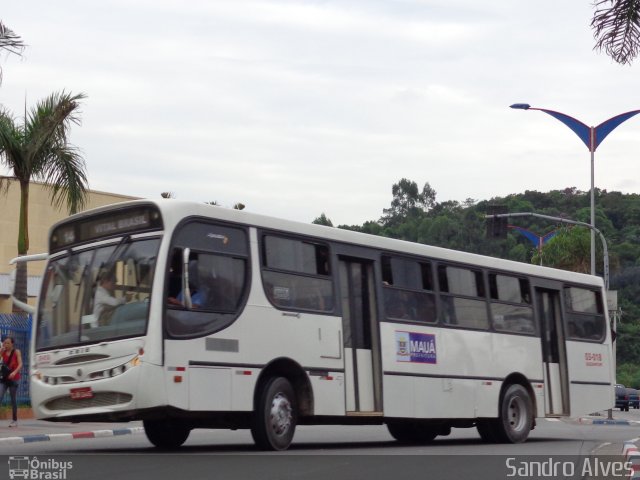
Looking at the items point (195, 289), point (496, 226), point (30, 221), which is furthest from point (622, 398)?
point (195, 289)

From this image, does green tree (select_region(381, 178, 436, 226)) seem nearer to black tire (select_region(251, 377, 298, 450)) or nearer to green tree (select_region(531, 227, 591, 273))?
green tree (select_region(531, 227, 591, 273))

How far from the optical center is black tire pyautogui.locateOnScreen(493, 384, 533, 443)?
20578mm

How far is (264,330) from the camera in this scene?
15.8m

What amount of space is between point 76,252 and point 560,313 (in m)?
10.3

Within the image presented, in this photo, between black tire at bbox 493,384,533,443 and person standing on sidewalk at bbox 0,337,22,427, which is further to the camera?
person standing on sidewalk at bbox 0,337,22,427

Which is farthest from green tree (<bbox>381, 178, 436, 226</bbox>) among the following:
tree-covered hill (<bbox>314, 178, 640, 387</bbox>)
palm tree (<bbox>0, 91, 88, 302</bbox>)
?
palm tree (<bbox>0, 91, 88, 302</bbox>)

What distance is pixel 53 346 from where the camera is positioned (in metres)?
15.3

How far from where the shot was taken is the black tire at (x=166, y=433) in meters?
17.2

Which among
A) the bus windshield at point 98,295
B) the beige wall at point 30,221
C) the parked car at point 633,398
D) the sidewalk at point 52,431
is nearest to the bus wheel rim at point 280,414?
the bus windshield at point 98,295

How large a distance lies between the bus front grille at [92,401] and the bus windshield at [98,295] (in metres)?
0.69

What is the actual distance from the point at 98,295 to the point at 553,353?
1020 centimetres

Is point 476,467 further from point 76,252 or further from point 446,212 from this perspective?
point 446,212

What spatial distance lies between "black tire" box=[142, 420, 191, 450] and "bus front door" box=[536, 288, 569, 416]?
A: 7615 millimetres

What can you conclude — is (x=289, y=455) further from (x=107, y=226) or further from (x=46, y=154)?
(x=46, y=154)
